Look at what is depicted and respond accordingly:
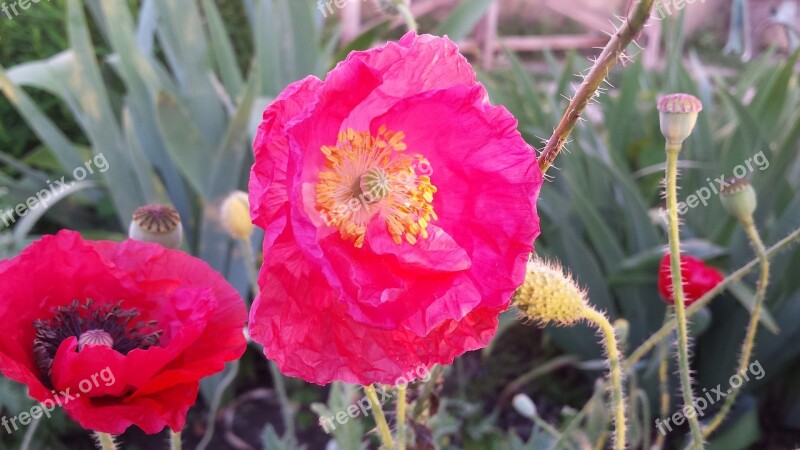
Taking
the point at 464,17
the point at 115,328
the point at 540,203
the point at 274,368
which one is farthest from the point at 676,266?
the point at 464,17

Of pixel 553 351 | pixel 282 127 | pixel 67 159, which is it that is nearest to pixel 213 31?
pixel 67 159

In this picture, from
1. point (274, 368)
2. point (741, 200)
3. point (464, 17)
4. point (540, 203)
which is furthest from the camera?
point (464, 17)

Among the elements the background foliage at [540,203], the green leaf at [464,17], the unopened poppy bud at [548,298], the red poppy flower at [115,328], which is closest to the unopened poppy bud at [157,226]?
the red poppy flower at [115,328]

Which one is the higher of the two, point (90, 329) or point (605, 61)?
point (605, 61)

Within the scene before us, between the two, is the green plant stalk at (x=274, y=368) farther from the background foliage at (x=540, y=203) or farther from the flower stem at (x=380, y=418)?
the background foliage at (x=540, y=203)

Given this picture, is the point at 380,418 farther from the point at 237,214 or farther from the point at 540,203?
the point at 540,203

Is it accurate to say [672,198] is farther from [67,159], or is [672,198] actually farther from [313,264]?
[67,159]
